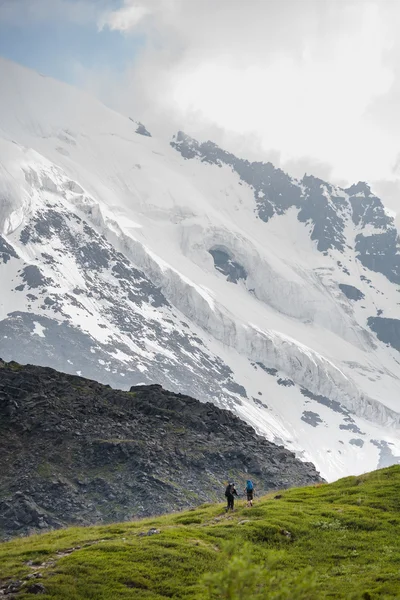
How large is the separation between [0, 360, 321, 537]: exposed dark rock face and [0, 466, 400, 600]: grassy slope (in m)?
27.0

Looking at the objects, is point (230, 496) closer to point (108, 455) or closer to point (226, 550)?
point (226, 550)

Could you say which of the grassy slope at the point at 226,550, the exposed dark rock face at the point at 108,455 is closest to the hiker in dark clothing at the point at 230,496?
the grassy slope at the point at 226,550

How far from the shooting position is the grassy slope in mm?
31703

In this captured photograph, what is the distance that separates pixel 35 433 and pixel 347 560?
5480 centimetres

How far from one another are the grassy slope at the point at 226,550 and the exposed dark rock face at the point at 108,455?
26979 mm

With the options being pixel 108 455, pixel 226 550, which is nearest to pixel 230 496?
pixel 226 550

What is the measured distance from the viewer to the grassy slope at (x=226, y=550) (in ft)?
104

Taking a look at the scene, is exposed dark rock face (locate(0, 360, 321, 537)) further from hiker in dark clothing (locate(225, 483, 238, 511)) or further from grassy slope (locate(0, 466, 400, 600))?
grassy slope (locate(0, 466, 400, 600))

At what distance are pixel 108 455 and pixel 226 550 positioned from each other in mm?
65118

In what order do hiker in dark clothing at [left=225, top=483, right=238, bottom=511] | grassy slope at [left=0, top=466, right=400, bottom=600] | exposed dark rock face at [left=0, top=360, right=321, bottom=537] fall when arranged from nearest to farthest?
grassy slope at [left=0, top=466, right=400, bottom=600] → hiker in dark clothing at [left=225, top=483, right=238, bottom=511] → exposed dark rock face at [left=0, top=360, right=321, bottom=537]

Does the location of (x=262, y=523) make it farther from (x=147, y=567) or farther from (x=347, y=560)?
(x=147, y=567)

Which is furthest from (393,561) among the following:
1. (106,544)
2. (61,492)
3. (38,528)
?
(61,492)

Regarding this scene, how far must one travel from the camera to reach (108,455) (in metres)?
84.7

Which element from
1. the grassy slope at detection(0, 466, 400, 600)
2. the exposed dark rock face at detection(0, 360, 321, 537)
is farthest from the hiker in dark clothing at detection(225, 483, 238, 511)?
the exposed dark rock face at detection(0, 360, 321, 537)
